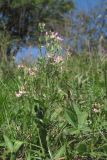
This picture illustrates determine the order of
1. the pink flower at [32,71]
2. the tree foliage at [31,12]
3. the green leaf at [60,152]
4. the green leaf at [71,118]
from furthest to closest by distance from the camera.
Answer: the tree foliage at [31,12] < the pink flower at [32,71] < the green leaf at [71,118] < the green leaf at [60,152]

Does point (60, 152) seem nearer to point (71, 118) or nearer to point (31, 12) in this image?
point (71, 118)

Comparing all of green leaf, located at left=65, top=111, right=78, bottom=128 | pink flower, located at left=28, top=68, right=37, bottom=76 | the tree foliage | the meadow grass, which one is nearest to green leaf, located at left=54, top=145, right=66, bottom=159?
the meadow grass

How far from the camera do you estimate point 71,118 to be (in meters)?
1.83

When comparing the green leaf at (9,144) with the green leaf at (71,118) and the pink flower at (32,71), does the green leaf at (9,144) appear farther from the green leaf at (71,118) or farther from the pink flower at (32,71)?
the pink flower at (32,71)

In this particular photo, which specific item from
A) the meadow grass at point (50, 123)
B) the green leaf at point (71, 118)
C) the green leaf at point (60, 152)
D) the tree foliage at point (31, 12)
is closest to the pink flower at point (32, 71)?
the meadow grass at point (50, 123)

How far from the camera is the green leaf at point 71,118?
182 cm

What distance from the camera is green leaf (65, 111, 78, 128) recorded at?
182cm

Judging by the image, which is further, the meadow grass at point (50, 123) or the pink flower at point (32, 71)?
the pink flower at point (32, 71)

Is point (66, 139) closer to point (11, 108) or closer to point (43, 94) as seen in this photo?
point (43, 94)

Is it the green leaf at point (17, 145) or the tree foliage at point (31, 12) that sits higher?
the green leaf at point (17, 145)

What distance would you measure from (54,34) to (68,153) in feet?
2.19

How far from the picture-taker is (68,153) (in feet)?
5.62

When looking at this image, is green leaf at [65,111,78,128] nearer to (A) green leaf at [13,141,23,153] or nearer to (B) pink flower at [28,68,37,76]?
(A) green leaf at [13,141,23,153]

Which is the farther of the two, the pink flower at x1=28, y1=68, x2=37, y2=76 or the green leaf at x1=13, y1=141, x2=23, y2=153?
the pink flower at x1=28, y1=68, x2=37, y2=76
